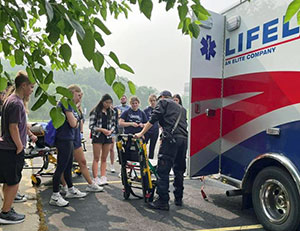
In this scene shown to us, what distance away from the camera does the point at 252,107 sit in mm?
3771

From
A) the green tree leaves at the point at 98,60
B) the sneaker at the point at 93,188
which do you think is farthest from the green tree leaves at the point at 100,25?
the sneaker at the point at 93,188

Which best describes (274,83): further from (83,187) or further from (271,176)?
(83,187)

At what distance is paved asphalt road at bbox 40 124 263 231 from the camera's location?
366 centimetres

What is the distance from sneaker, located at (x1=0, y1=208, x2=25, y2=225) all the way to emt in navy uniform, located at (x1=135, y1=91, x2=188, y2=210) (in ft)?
5.76

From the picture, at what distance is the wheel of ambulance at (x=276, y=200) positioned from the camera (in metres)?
3.16

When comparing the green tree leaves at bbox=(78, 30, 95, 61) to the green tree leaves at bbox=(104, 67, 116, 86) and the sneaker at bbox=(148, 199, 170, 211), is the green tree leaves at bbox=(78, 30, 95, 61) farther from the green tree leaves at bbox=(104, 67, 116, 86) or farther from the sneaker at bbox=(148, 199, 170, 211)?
the sneaker at bbox=(148, 199, 170, 211)

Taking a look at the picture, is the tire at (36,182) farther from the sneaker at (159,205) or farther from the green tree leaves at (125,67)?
the green tree leaves at (125,67)

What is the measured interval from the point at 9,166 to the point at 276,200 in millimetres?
3149

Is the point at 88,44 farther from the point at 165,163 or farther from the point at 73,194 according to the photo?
the point at 73,194

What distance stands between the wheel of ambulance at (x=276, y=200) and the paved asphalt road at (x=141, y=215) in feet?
0.88

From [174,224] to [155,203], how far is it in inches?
24.0

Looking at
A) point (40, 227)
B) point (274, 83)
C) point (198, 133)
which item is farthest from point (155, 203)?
point (274, 83)

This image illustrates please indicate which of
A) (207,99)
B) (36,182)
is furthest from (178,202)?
(36,182)

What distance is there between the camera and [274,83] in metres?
3.44
